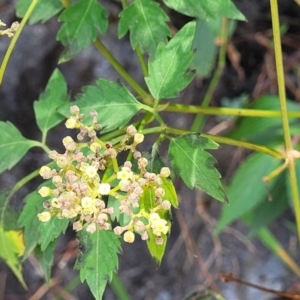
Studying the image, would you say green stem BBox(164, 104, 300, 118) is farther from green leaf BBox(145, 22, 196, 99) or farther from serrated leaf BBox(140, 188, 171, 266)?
serrated leaf BBox(140, 188, 171, 266)

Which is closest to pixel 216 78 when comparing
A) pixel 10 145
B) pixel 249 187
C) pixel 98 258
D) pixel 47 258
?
Answer: pixel 249 187

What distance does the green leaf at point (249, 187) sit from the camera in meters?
1.85

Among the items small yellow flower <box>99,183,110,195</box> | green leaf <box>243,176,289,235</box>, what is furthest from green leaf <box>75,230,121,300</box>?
green leaf <box>243,176,289,235</box>

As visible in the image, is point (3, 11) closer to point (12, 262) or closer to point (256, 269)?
point (12, 262)

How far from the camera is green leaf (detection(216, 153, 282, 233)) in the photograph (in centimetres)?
185

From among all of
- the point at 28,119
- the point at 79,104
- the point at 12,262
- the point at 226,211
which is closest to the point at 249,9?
the point at 226,211

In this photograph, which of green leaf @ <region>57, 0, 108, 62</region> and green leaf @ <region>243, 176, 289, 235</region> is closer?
green leaf @ <region>57, 0, 108, 62</region>

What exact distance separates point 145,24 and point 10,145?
1.83ft

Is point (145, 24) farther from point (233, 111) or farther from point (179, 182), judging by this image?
point (179, 182)

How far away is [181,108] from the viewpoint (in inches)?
55.0

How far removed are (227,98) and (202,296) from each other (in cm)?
122

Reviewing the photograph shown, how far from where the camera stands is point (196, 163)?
1151mm

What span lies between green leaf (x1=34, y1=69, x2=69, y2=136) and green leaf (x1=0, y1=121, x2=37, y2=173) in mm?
87

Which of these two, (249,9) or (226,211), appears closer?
(226,211)
